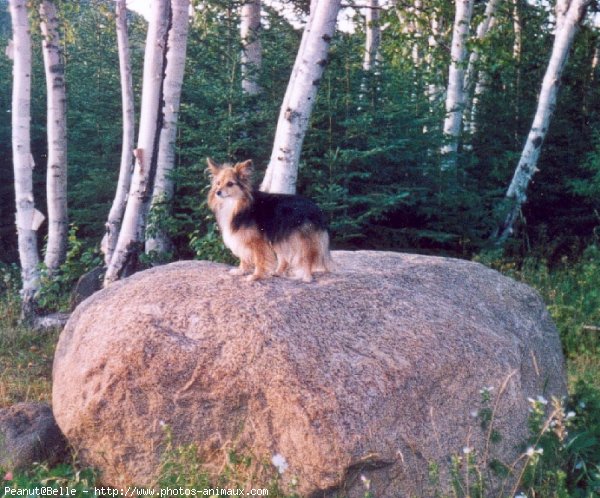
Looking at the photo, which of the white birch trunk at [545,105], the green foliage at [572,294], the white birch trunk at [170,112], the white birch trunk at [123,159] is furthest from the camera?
the white birch trunk at [545,105]

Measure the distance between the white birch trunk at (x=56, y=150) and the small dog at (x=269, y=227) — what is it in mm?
6784

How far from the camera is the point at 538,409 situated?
471 centimetres

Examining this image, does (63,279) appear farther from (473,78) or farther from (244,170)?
(473,78)

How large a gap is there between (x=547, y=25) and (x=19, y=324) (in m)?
16.9

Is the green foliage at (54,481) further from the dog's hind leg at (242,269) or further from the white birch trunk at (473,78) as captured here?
the white birch trunk at (473,78)

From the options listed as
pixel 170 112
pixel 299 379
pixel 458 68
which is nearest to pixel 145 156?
pixel 170 112

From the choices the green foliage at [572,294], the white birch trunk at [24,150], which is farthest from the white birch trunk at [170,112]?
the green foliage at [572,294]

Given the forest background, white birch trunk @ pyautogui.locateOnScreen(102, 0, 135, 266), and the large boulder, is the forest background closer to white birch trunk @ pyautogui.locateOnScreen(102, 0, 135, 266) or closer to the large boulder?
white birch trunk @ pyautogui.locateOnScreen(102, 0, 135, 266)

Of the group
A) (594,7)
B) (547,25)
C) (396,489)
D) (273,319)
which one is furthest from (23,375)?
(547,25)

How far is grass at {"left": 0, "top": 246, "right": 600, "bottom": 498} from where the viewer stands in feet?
16.5

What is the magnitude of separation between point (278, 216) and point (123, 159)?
6.88 metres

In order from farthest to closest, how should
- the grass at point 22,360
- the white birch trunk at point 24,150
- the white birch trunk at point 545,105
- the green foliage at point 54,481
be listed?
the white birch trunk at point 545,105, the white birch trunk at point 24,150, the grass at point 22,360, the green foliage at point 54,481

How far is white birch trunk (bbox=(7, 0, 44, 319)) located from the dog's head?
594 centimetres

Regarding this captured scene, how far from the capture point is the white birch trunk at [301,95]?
960cm
